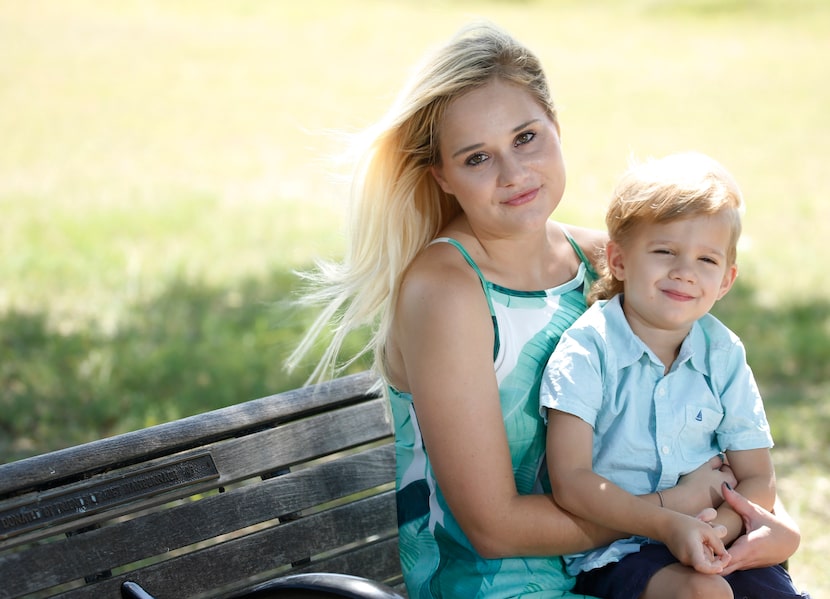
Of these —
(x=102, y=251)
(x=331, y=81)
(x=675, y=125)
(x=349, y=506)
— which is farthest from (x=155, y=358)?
(x=331, y=81)

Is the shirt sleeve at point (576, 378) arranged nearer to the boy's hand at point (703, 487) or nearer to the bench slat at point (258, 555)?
the boy's hand at point (703, 487)

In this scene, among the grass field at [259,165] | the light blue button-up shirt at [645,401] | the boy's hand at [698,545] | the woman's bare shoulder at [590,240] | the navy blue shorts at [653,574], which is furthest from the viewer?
the grass field at [259,165]

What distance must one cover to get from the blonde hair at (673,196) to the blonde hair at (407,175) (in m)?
0.32

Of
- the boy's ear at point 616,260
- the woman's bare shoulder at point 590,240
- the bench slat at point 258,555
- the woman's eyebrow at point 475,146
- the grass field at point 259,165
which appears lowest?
the grass field at point 259,165

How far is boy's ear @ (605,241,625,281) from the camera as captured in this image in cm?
264

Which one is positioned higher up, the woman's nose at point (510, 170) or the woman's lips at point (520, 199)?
the woman's nose at point (510, 170)

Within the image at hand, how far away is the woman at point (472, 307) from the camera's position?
2416mm

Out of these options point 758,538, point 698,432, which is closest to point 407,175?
point 698,432

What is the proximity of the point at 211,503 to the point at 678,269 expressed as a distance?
1.29 meters

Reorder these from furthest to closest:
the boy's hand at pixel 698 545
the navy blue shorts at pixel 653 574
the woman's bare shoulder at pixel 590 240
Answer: the woman's bare shoulder at pixel 590 240 → the navy blue shorts at pixel 653 574 → the boy's hand at pixel 698 545

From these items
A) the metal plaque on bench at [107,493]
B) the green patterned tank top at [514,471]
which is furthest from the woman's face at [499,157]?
the metal plaque on bench at [107,493]

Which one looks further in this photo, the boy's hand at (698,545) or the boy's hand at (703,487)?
the boy's hand at (703,487)

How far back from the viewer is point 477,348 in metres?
2.44

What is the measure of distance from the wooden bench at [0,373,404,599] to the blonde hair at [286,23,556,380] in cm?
25
